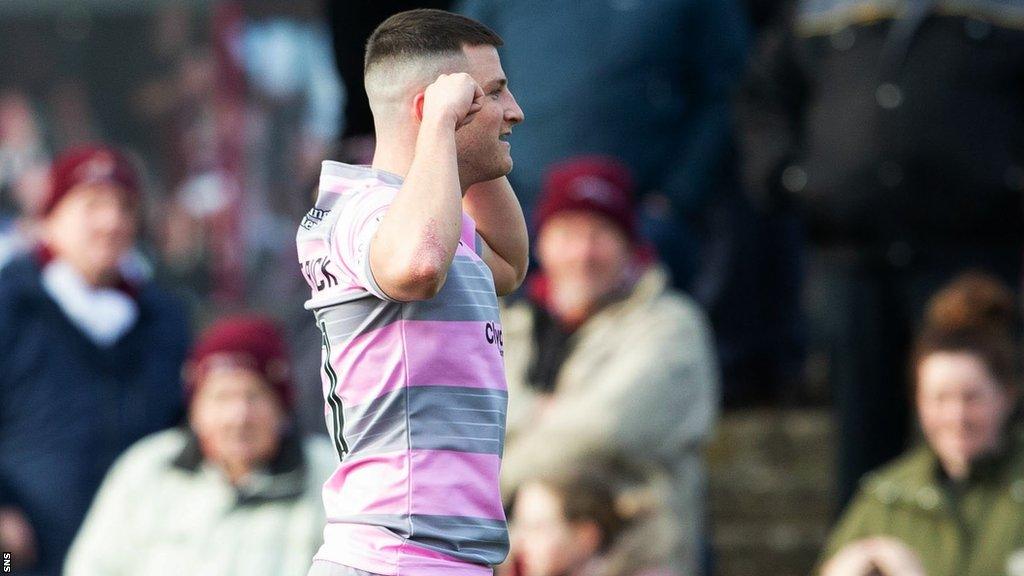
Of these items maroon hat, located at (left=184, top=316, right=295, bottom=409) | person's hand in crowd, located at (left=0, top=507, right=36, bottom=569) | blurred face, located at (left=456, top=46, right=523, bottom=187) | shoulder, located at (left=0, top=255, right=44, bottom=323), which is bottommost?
person's hand in crowd, located at (left=0, top=507, right=36, bottom=569)

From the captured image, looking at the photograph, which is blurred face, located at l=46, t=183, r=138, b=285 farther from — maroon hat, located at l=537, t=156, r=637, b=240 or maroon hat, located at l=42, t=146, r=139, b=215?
maroon hat, located at l=537, t=156, r=637, b=240

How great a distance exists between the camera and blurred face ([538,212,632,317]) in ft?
21.1

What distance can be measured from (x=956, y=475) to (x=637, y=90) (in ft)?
6.13

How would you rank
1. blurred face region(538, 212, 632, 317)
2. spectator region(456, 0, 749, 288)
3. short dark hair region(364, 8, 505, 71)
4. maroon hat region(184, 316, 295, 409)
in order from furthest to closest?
spectator region(456, 0, 749, 288) → blurred face region(538, 212, 632, 317) → maroon hat region(184, 316, 295, 409) → short dark hair region(364, 8, 505, 71)

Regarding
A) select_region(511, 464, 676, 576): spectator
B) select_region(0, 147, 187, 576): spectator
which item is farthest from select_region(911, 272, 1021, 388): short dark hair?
select_region(0, 147, 187, 576): spectator

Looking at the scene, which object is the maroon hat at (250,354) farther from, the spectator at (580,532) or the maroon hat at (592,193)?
the maroon hat at (592,193)

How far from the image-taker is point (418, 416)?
3238mm

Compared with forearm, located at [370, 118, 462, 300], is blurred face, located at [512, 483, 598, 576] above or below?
below

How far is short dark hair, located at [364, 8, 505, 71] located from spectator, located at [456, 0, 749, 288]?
12.0 feet

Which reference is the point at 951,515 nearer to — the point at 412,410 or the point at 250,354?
the point at 250,354

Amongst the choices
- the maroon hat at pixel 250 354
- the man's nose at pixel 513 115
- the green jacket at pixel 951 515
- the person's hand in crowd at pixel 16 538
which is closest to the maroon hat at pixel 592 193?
the maroon hat at pixel 250 354

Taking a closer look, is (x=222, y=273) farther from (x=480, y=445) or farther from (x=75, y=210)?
(x=480, y=445)

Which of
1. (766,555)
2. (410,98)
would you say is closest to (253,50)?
(766,555)

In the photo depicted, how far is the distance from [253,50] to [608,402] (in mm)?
4132
